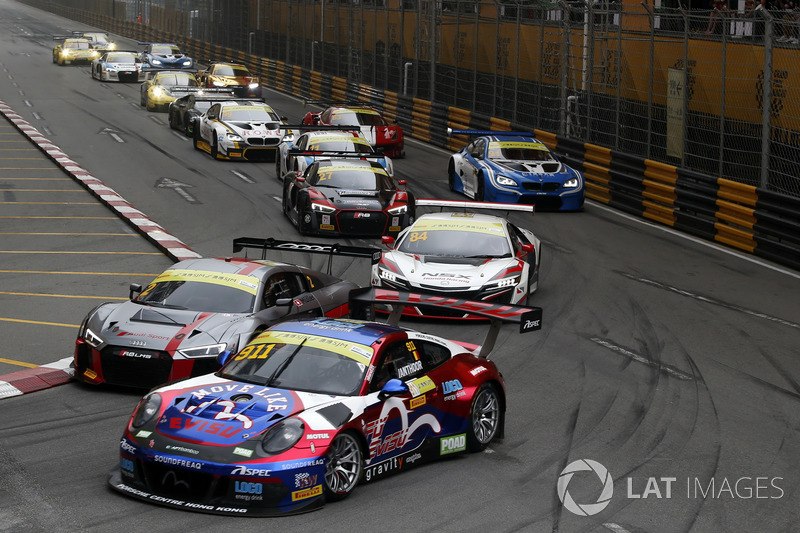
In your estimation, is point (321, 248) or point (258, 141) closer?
point (321, 248)

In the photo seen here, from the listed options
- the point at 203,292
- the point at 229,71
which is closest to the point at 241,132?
the point at 229,71

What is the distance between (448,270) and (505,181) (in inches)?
368

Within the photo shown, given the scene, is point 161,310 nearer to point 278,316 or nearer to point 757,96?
point 278,316

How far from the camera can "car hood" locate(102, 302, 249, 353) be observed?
36.1 ft

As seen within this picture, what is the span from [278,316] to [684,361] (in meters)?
4.51

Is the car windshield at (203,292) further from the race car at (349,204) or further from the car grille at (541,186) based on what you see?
the car grille at (541,186)

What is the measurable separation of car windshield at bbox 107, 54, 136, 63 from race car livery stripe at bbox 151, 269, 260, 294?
42.2 metres

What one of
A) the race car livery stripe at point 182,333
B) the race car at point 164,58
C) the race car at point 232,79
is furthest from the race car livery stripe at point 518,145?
the race car at point 164,58

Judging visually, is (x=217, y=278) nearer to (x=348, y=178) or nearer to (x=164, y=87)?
(x=348, y=178)

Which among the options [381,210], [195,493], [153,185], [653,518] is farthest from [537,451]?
[153,185]

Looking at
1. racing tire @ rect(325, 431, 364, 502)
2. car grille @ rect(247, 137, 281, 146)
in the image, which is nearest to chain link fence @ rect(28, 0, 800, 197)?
car grille @ rect(247, 137, 281, 146)

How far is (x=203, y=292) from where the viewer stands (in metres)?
12.0

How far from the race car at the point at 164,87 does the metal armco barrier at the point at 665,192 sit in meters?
7.30

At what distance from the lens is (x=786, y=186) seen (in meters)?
19.7
